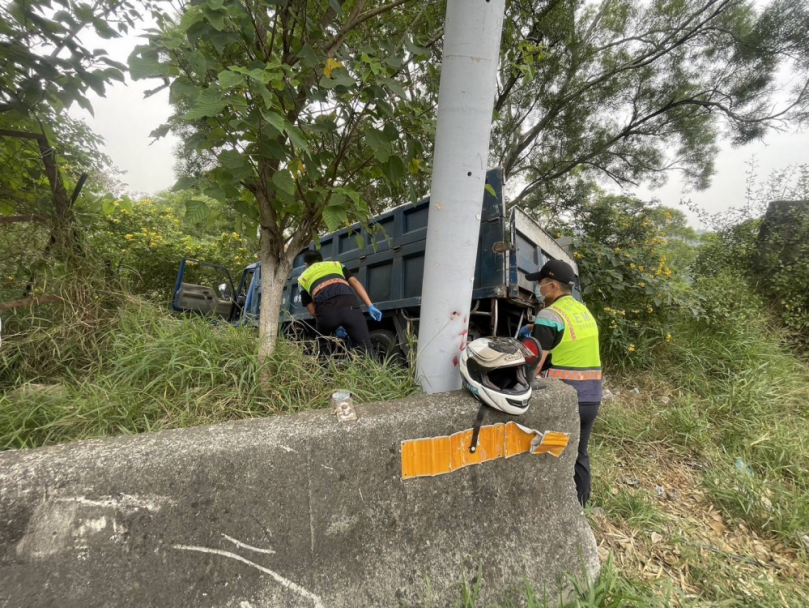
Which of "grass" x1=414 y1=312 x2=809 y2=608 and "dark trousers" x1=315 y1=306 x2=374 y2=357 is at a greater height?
"dark trousers" x1=315 y1=306 x2=374 y2=357

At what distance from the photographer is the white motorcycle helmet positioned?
134 cm

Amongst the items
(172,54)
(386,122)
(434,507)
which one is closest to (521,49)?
(386,122)

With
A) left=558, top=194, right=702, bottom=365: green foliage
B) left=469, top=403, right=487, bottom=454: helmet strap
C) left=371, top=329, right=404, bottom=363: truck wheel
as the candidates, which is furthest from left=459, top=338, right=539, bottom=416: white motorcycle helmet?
left=558, top=194, right=702, bottom=365: green foliage

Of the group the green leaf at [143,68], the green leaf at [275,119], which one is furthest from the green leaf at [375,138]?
the green leaf at [143,68]

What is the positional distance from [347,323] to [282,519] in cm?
199

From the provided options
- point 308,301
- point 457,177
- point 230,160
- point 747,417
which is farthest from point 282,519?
point 747,417

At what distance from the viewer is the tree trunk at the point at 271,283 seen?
198 cm

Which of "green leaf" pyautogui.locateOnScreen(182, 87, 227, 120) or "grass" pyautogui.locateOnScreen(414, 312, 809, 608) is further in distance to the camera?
"grass" pyautogui.locateOnScreen(414, 312, 809, 608)

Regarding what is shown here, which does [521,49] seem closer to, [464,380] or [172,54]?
[172,54]

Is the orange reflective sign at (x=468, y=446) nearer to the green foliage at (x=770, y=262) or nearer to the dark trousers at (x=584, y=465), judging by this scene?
the dark trousers at (x=584, y=465)

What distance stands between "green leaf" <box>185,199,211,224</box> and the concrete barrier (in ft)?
2.65

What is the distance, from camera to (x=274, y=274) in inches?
81.7

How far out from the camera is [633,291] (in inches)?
178

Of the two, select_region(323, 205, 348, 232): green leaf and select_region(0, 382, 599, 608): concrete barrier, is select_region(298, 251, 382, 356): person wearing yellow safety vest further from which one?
select_region(0, 382, 599, 608): concrete barrier
